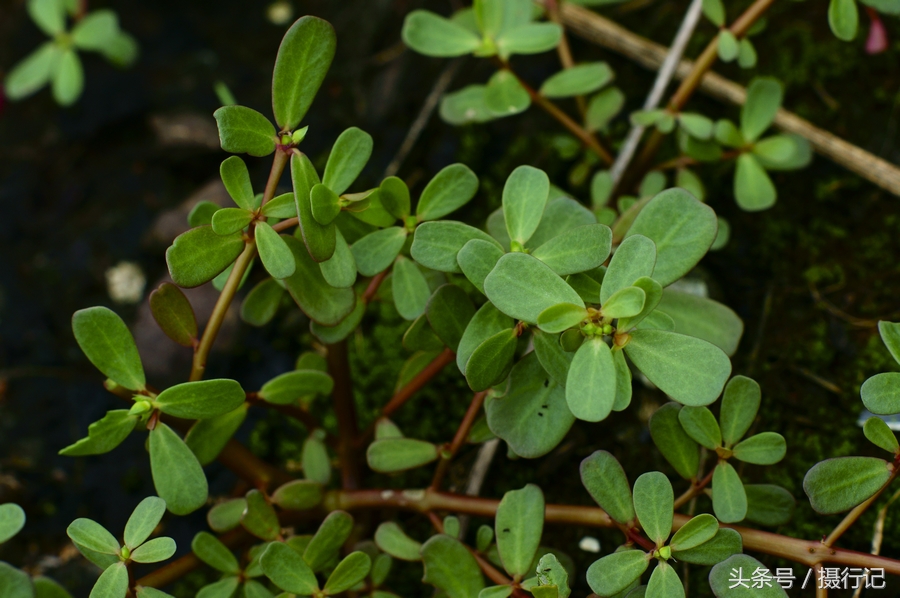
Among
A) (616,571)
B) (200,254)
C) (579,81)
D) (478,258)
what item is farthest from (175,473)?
(579,81)

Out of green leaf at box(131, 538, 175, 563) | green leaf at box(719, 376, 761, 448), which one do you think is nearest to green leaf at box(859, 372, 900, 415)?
green leaf at box(719, 376, 761, 448)

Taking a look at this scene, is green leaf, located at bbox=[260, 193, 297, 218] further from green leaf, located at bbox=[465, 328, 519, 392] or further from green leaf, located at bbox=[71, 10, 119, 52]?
green leaf, located at bbox=[71, 10, 119, 52]

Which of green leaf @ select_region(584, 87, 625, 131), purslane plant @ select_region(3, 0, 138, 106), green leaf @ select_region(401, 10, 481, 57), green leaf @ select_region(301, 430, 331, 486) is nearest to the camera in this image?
green leaf @ select_region(301, 430, 331, 486)

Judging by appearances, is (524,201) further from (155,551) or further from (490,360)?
(155,551)

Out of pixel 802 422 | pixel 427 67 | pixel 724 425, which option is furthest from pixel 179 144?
pixel 802 422

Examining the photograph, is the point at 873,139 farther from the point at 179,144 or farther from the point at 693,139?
the point at 179,144
